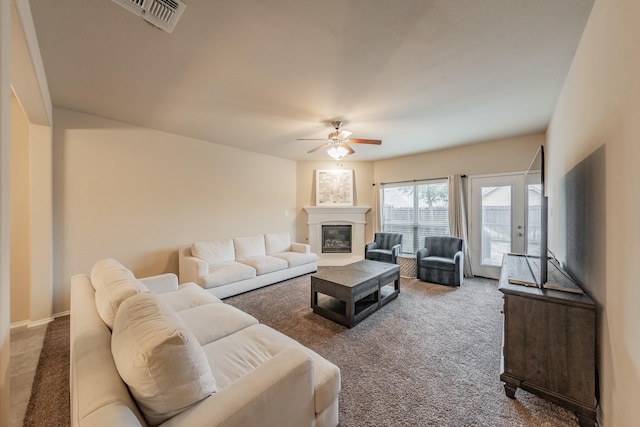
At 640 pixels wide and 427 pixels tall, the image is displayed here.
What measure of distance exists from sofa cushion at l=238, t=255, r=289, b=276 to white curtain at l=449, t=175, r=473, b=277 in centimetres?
335

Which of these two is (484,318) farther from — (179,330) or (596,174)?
(179,330)

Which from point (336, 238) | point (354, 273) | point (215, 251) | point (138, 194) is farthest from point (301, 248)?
point (138, 194)

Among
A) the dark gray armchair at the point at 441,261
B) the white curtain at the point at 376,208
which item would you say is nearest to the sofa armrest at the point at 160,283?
the dark gray armchair at the point at 441,261

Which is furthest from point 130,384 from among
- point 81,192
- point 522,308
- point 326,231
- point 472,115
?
point 326,231

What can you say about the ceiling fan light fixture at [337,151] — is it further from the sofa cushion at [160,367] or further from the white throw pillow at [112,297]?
the sofa cushion at [160,367]

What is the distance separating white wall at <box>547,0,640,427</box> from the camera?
106 centimetres

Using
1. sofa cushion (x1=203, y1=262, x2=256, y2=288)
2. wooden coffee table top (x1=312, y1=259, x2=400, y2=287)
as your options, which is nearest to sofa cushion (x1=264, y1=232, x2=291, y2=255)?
sofa cushion (x1=203, y1=262, x2=256, y2=288)

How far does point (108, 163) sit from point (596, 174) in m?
4.98

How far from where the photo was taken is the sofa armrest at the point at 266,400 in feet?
2.89

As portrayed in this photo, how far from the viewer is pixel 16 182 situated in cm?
269

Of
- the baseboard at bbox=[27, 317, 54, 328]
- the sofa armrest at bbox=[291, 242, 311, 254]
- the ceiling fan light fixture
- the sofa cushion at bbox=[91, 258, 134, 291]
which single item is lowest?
the baseboard at bbox=[27, 317, 54, 328]

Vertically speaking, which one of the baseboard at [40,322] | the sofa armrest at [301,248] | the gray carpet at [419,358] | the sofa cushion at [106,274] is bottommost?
the gray carpet at [419,358]

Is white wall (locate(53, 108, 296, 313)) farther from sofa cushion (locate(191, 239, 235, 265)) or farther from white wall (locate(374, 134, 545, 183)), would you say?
white wall (locate(374, 134, 545, 183))

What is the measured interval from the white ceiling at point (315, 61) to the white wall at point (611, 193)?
426 millimetres
